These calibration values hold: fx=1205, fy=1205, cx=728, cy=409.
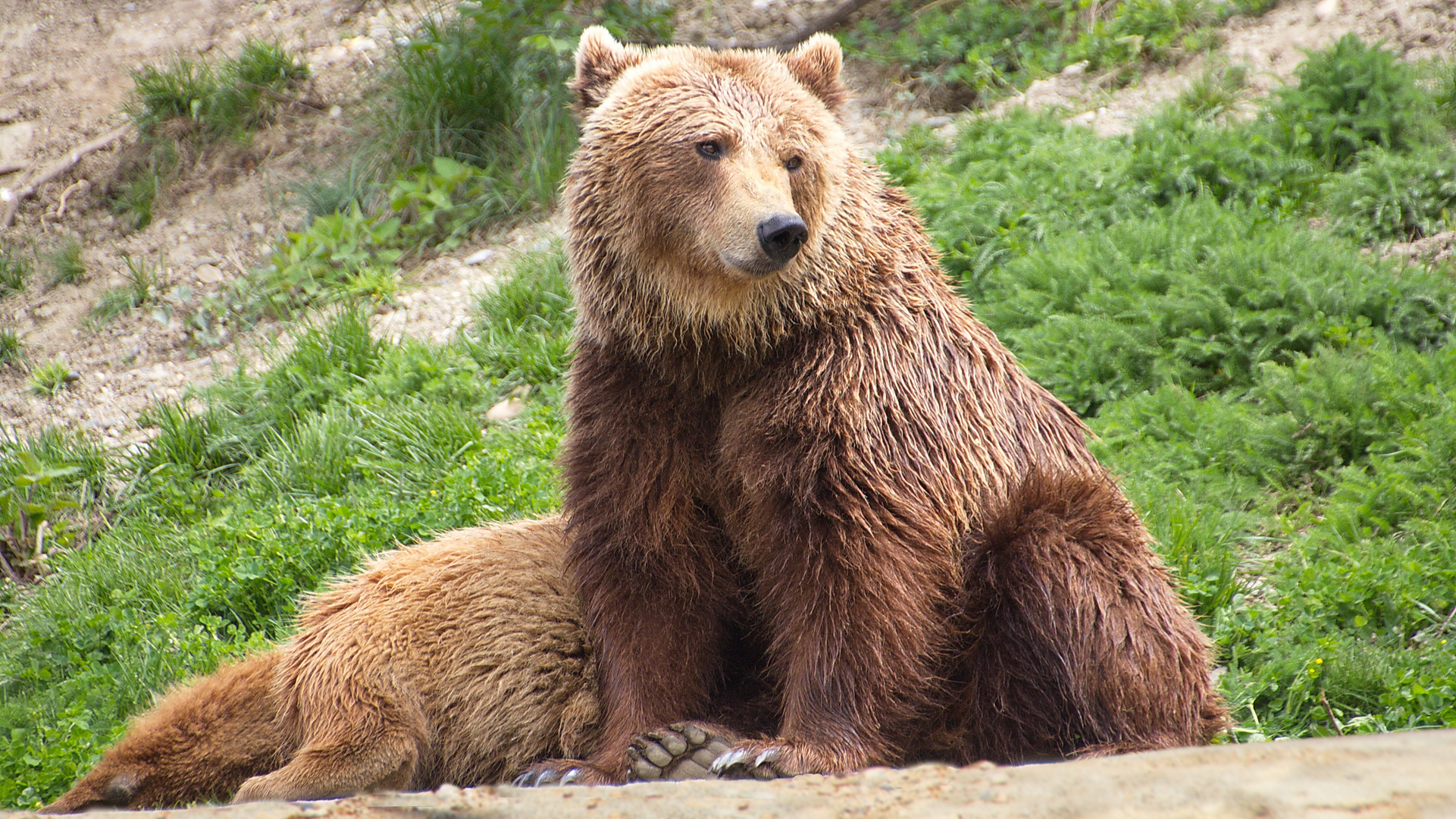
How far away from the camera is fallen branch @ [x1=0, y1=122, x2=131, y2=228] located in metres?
9.53

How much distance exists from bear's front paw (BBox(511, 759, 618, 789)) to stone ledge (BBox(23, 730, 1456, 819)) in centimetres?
140

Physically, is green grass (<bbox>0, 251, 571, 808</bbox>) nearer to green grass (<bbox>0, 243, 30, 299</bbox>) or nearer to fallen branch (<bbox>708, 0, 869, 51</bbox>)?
fallen branch (<bbox>708, 0, 869, 51</bbox>)

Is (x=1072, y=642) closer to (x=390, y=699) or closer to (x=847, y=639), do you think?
(x=847, y=639)

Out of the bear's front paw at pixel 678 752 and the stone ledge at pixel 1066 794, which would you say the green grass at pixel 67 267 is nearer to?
the bear's front paw at pixel 678 752

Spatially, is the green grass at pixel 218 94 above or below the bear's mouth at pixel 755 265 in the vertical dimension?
below

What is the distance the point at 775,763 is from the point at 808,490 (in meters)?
0.79

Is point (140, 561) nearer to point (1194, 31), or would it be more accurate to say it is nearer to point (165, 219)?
point (165, 219)

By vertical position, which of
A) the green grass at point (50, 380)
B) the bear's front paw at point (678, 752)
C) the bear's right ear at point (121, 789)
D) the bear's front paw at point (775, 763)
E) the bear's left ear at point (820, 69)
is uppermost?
the bear's left ear at point (820, 69)

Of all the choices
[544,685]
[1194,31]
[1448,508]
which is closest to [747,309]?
[544,685]

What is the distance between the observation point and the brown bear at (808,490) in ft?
11.7

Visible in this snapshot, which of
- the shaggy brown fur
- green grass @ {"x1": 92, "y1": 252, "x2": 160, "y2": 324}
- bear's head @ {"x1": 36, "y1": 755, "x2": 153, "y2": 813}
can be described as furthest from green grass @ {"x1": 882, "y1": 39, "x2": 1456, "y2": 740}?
green grass @ {"x1": 92, "y1": 252, "x2": 160, "y2": 324}

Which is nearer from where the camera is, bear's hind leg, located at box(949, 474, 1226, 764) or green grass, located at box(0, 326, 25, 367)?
bear's hind leg, located at box(949, 474, 1226, 764)

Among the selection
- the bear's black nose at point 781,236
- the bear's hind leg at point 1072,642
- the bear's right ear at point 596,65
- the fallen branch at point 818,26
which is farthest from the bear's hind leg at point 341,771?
the fallen branch at point 818,26

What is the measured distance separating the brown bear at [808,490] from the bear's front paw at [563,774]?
0.01 metres
